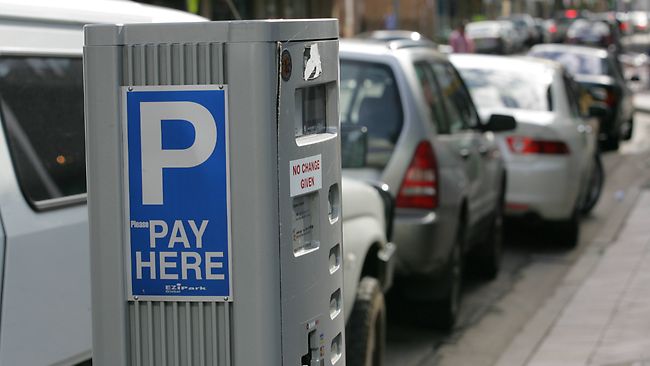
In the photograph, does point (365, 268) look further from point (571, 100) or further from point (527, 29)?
point (527, 29)

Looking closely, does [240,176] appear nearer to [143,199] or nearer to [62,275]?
[143,199]

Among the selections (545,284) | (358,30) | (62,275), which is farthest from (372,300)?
(358,30)

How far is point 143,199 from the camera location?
133 inches

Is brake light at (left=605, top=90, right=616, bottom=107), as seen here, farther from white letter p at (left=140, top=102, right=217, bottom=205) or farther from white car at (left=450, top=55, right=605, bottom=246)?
white letter p at (left=140, top=102, right=217, bottom=205)

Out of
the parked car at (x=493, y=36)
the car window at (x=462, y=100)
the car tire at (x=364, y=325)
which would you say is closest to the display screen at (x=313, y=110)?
the car tire at (x=364, y=325)

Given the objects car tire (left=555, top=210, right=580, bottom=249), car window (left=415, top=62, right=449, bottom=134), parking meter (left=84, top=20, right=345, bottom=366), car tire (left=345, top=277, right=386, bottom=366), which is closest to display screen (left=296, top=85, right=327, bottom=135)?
parking meter (left=84, top=20, right=345, bottom=366)

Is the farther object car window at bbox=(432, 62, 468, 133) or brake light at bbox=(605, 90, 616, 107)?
brake light at bbox=(605, 90, 616, 107)

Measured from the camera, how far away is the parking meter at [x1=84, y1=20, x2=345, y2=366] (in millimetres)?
3344

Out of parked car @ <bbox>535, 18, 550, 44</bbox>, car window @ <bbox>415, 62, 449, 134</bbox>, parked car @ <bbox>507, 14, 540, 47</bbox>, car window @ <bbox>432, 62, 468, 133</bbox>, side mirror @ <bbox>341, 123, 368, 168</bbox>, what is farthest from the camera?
parked car @ <bbox>535, 18, 550, 44</bbox>

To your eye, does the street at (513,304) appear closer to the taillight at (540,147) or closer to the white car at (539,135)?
the white car at (539,135)

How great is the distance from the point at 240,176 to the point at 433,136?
4598 millimetres

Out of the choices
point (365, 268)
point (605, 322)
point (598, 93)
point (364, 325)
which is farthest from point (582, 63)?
point (364, 325)

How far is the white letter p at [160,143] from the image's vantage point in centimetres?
333

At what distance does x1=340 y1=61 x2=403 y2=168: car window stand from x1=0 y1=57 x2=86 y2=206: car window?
351 centimetres
